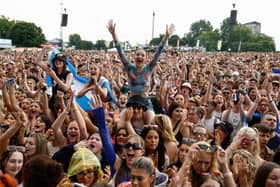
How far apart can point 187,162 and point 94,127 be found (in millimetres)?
1940

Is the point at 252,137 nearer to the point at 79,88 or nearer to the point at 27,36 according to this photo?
the point at 79,88

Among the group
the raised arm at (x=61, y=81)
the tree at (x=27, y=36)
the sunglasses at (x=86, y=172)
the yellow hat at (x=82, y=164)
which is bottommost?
the tree at (x=27, y=36)

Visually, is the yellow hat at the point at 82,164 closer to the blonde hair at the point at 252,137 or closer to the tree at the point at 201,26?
the blonde hair at the point at 252,137

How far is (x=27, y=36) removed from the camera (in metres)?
76.9

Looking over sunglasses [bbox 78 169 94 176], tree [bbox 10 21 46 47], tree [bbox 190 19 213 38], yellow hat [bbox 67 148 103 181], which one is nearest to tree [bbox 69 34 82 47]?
tree [bbox 10 21 46 47]

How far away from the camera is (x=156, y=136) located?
204 inches

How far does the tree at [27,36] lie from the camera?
250 ft

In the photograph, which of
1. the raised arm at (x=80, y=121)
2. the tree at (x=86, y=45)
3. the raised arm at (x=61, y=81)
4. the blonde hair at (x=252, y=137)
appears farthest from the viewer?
the tree at (x=86, y=45)

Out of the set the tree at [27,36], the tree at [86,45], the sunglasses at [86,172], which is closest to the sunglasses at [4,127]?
the sunglasses at [86,172]

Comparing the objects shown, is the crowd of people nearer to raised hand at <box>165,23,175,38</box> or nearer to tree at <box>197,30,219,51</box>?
raised hand at <box>165,23,175,38</box>

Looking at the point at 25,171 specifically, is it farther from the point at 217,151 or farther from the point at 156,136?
the point at 156,136

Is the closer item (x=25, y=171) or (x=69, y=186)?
(x=25, y=171)

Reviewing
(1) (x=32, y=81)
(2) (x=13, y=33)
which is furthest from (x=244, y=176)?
(2) (x=13, y=33)

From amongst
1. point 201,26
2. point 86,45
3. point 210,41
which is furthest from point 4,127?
point 201,26
